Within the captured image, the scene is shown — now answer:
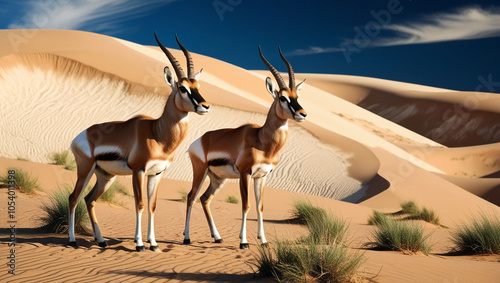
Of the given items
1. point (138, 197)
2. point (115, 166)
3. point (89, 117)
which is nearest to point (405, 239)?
point (138, 197)

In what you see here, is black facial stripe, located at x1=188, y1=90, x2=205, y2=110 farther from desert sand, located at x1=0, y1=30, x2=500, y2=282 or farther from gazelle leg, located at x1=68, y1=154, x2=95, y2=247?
desert sand, located at x1=0, y1=30, x2=500, y2=282

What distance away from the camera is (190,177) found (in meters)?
25.5

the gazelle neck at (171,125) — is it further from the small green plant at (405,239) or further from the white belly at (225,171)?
the small green plant at (405,239)

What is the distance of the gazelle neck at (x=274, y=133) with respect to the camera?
8.83m

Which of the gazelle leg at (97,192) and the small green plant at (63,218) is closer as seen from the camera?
the gazelle leg at (97,192)

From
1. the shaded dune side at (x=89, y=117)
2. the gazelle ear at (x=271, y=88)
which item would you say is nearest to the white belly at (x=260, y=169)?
the gazelle ear at (x=271, y=88)

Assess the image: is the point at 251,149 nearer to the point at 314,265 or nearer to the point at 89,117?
the point at 314,265

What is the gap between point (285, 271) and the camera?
5.78 meters

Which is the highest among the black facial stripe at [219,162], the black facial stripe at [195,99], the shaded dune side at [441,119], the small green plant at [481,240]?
the shaded dune side at [441,119]

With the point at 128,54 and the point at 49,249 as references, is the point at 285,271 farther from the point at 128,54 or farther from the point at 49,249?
the point at 128,54

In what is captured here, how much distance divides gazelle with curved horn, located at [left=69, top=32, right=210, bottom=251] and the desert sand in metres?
0.92

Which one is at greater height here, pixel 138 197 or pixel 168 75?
pixel 168 75

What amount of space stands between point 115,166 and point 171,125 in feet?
3.71

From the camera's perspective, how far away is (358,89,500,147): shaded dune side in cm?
7981
